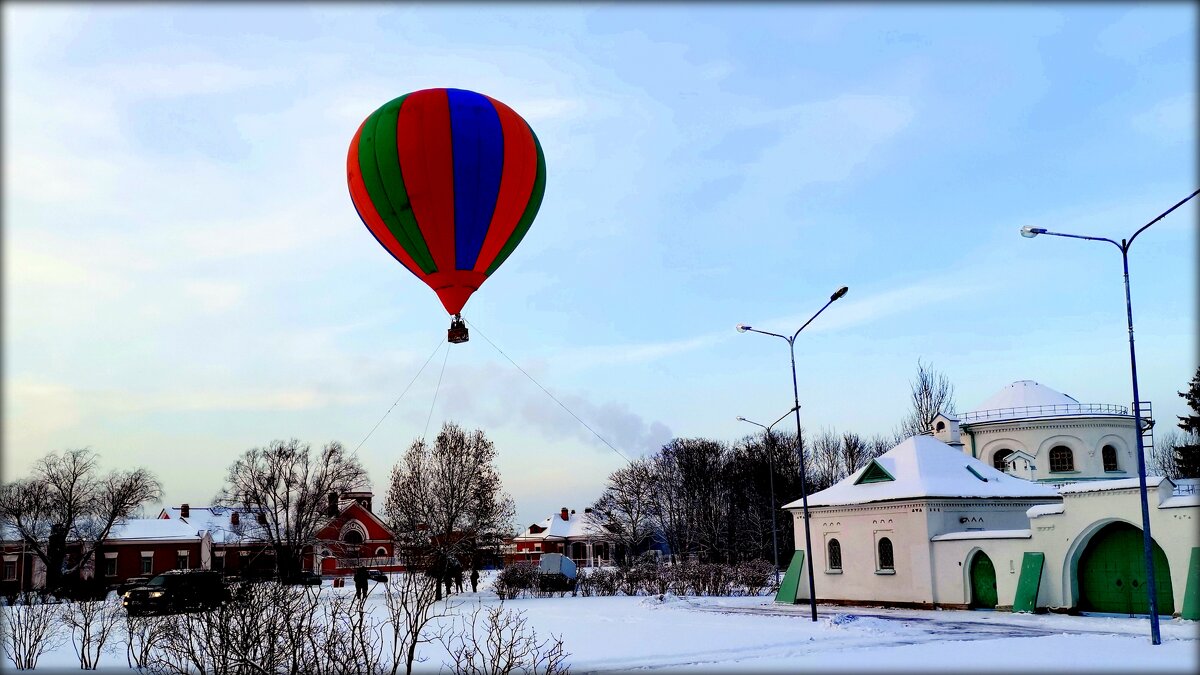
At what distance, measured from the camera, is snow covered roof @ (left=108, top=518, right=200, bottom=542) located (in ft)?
220

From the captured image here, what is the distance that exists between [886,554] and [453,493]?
24.0 meters

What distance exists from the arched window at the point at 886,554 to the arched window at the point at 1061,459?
972 inches

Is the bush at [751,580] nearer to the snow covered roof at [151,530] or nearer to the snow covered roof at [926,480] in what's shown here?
the snow covered roof at [926,480]

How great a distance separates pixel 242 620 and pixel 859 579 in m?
26.8

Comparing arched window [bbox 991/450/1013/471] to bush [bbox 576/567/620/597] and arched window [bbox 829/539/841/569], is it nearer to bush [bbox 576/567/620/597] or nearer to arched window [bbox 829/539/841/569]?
arched window [bbox 829/539/841/569]

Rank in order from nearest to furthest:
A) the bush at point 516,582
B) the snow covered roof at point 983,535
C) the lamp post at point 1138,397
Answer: the lamp post at point 1138,397 < the snow covered roof at point 983,535 < the bush at point 516,582

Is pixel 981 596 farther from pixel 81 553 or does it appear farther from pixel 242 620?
pixel 81 553

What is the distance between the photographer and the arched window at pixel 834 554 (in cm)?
3506

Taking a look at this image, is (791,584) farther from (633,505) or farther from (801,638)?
(633,505)

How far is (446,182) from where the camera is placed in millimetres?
21031

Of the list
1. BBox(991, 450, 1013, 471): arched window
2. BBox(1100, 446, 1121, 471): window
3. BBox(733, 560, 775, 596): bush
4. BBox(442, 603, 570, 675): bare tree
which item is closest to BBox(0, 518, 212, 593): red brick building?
BBox(733, 560, 775, 596): bush

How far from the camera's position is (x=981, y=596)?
3005cm

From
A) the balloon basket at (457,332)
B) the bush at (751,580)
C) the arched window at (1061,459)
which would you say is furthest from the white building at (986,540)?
the arched window at (1061,459)

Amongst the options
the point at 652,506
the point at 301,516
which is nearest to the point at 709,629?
the point at 301,516
